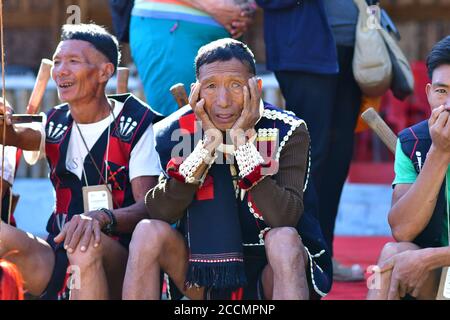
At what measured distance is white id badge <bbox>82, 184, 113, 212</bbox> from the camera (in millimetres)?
4301

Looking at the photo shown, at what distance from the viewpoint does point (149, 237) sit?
12.1ft

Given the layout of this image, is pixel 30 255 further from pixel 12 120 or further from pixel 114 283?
pixel 12 120

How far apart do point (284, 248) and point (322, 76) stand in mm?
1502

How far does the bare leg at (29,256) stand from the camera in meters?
4.00

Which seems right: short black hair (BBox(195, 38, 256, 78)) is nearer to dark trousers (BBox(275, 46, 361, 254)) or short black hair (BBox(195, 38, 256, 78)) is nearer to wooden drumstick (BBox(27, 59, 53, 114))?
dark trousers (BBox(275, 46, 361, 254))

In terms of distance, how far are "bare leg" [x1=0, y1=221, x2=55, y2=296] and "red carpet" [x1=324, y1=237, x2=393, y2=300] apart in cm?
136

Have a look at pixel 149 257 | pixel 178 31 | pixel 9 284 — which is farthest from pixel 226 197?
pixel 178 31

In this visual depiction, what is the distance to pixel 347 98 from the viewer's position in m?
5.12

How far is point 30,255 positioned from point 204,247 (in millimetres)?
726

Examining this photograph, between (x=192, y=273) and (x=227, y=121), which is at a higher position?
(x=227, y=121)

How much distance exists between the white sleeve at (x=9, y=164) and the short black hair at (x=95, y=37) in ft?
1.78

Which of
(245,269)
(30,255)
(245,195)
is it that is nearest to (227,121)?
(245,195)

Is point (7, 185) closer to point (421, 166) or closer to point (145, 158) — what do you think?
point (145, 158)

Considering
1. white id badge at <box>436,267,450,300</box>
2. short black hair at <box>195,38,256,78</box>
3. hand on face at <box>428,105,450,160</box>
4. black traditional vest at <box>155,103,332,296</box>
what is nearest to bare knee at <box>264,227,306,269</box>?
black traditional vest at <box>155,103,332,296</box>
